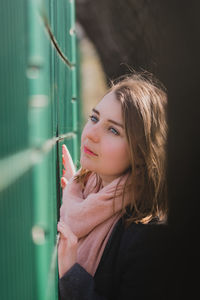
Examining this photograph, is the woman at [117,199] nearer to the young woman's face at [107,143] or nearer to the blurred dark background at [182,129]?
the young woman's face at [107,143]

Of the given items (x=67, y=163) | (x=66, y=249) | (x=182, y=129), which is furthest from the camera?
(x=67, y=163)

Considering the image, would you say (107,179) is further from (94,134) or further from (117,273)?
(117,273)

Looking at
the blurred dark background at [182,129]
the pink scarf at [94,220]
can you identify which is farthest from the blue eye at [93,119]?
the blurred dark background at [182,129]

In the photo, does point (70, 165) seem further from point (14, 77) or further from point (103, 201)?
point (14, 77)

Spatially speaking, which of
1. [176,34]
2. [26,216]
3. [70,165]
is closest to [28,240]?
[26,216]

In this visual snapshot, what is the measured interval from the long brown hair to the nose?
10 centimetres

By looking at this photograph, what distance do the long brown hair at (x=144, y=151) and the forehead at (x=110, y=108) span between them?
0.6 inches

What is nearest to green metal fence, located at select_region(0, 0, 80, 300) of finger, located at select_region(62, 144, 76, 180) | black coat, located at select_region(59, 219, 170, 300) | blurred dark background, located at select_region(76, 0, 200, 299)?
blurred dark background, located at select_region(76, 0, 200, 299)

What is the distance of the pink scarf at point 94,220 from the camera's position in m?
1.47

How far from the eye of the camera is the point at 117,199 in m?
1.47

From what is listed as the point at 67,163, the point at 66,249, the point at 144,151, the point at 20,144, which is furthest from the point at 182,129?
the point at 67,163

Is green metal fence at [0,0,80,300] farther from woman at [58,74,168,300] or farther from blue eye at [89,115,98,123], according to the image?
blue eye at [89,115,98,123]

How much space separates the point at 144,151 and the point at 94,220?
0.31 meters

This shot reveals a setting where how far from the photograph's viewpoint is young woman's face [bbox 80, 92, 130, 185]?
1418 mm
